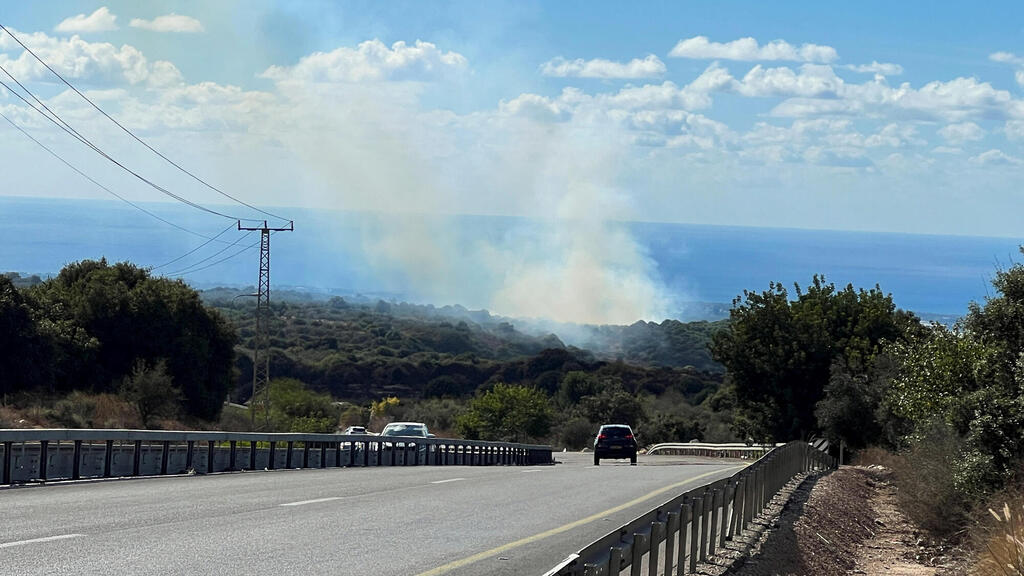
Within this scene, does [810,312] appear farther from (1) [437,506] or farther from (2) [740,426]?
(1) [437,506]

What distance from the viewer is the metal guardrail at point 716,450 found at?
183 feet

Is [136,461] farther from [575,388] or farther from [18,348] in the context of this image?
[575,388]

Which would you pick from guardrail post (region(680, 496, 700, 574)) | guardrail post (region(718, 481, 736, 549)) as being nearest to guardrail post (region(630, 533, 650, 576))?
guardrail post (region(680, 496, 700, 574))

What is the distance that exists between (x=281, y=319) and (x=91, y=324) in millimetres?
137915

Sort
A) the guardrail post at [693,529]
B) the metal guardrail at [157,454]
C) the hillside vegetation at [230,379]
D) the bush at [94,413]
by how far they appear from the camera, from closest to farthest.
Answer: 1. the guardrail post at [693,529]
2. the metal guardrail at [157,454]
3. the bush at [94,413]
4. the hillside vegetation at [230,379]

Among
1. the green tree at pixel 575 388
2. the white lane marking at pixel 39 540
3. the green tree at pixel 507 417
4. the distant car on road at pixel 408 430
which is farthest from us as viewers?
the green tree at pixel 575 388

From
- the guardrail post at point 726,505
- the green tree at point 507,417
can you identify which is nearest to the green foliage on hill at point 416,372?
the green tree at point 507,417

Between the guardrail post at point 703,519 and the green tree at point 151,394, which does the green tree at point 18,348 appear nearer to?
the green tree at point 151,394

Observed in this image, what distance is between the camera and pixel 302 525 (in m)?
14.9

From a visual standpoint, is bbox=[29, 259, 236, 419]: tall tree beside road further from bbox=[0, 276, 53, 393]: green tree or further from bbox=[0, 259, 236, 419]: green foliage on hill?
bbox=[0, 276, 53, 393]: green tree

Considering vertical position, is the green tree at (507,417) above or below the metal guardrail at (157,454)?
above


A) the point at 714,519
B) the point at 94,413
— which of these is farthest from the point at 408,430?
the point at 714,519

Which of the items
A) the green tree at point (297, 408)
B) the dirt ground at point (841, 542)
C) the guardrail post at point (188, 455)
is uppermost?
the green tree at point (297, 408)

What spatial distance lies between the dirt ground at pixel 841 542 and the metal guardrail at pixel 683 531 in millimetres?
447
